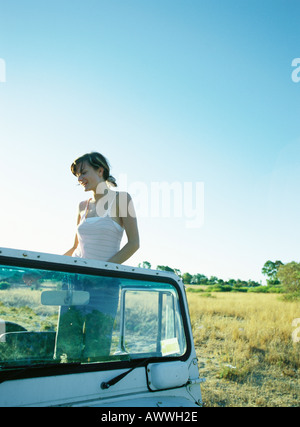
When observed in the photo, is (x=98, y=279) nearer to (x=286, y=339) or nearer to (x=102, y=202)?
(x=102, y=202)

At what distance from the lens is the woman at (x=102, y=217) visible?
2.30m

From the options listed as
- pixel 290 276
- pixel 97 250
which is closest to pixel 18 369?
pixel 97 250

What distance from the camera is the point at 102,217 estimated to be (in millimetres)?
2354

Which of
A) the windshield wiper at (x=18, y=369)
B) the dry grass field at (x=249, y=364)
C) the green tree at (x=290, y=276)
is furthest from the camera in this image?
the green tree at (x=290, y=276)

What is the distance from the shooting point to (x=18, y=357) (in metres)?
1.48

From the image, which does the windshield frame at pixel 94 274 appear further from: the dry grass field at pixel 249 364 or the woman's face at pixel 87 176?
the dry grass field at pixel 249 364

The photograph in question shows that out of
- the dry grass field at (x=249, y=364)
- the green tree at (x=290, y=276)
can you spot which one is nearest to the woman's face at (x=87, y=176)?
the dry grass field at (x=249, y=364)

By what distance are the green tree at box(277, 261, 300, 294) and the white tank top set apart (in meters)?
26.6

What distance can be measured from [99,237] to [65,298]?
2.27 ft

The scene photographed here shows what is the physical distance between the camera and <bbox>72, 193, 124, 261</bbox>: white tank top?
2.29 metres

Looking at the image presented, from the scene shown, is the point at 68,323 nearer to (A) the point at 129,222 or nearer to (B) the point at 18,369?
(B) the point at 18,369

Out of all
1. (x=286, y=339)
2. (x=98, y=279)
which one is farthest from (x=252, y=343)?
(x=98, y=279)

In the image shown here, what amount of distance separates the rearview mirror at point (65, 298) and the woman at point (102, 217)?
1.72 ft
